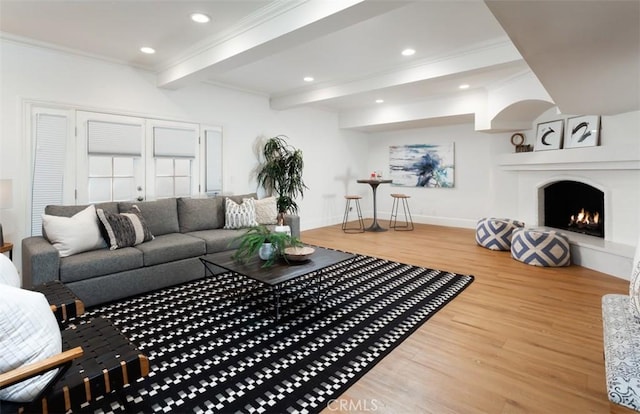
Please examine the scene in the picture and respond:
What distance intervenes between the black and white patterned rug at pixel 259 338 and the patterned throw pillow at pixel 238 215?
855 millimetres

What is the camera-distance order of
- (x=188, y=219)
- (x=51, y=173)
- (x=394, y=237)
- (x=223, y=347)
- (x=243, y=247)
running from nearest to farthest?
(x=223, y=347) → (x=243, y=247) → (x=51, y=173) → (x=188, y=219) → (x=394, y=237)

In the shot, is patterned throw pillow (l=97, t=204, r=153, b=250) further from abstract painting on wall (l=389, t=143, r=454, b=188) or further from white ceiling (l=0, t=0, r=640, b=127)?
abstract painting on wall (l=389, t=143, r=454, b=188)

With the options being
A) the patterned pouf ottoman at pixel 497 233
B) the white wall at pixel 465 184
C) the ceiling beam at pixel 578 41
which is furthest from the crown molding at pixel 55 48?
the white wall at pixel 465 184

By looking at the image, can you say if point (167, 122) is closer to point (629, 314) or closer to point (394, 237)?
point (394, 237)

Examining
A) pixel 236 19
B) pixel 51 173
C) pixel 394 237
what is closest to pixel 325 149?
pixel 394 237

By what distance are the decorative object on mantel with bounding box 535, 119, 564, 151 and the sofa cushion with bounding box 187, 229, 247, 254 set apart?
5.00m

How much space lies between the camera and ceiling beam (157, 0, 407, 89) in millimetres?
2398

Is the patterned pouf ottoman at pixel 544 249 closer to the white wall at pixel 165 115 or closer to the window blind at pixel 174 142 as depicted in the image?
the white wall at pixel 165 115

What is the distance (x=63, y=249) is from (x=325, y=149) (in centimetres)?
526

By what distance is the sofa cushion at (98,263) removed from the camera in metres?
2.87

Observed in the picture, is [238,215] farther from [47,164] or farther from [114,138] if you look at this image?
[47,164]

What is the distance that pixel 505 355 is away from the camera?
2205 millimetres

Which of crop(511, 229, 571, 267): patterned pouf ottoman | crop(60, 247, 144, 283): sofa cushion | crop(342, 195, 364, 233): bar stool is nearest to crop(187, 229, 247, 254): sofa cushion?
crop(60, 247, 144, 283): sofa cushion

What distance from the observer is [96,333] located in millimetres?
1737
